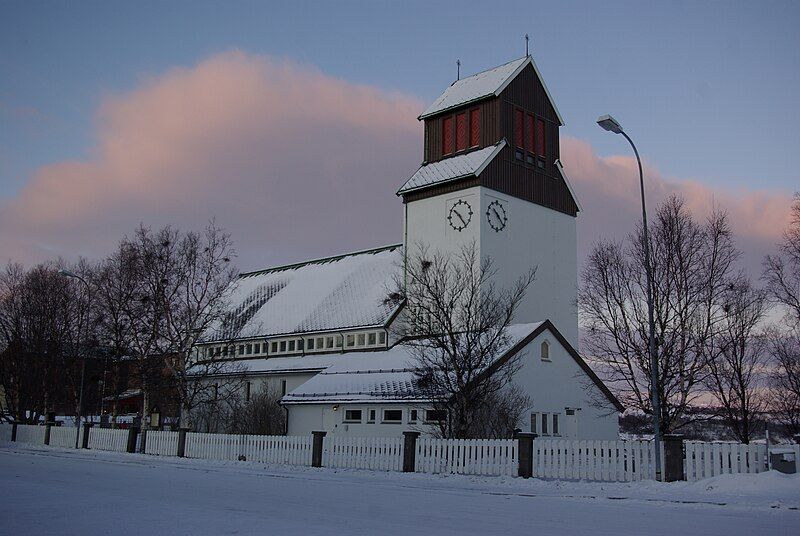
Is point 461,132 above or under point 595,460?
above

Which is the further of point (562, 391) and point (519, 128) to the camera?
point (519, 128)

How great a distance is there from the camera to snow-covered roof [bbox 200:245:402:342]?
155 ft

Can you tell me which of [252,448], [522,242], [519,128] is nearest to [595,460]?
[252,448]

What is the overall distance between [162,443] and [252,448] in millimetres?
7083

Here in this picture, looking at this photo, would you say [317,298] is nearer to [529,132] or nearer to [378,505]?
[529,132]

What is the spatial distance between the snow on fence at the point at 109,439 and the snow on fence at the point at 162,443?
8.00 ft

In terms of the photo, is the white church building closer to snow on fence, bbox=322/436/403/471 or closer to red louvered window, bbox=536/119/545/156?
red louvered window, bbox=536/119/545/156

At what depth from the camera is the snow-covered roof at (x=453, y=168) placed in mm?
43719

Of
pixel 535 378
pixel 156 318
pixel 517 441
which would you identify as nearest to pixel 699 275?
pixel 535 378

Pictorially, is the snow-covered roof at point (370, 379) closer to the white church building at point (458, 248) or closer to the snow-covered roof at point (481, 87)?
the white church building at point (458, 248)

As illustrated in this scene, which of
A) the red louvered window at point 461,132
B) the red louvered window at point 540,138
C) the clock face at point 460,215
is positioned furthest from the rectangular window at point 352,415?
the red louvered window at point 540,138

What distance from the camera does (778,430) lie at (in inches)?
1666

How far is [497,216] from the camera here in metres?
43.9

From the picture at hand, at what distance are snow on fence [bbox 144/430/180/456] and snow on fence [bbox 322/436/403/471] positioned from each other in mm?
9796
